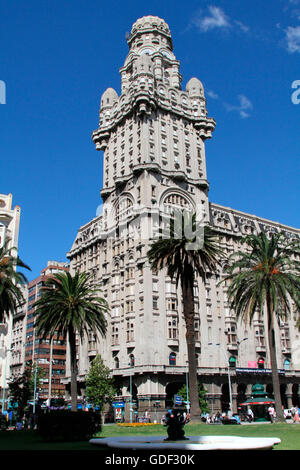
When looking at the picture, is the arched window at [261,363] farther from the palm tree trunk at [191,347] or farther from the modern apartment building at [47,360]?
the palm tree trunk at [191,347]

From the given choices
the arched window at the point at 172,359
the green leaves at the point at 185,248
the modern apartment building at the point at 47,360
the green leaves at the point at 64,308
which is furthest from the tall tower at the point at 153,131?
the green leaves at the point at 185,248

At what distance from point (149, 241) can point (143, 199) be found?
811cm

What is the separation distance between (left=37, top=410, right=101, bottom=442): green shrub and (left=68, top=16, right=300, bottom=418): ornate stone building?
1791 inches

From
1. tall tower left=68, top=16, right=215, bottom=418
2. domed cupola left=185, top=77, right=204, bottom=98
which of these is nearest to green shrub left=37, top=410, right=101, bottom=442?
tall tower left=68, top=16, right=215, bottom=418

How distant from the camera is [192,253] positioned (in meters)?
42.8

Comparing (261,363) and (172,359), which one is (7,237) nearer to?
(172,359)

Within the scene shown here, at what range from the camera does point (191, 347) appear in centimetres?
4116

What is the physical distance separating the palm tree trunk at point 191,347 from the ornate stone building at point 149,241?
1078 inches

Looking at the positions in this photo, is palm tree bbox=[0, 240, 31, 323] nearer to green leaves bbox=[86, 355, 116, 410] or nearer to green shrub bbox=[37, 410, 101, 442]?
green shrub bbox=[37, 410, 101, 442]

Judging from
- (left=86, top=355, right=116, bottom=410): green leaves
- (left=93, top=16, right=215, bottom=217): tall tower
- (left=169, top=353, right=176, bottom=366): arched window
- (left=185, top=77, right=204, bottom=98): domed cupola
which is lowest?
(left=86, top=355, right=116, bottom=410): green leaves

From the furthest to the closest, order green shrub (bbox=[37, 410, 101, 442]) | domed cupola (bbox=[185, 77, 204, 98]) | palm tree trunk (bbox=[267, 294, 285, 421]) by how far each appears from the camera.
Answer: domed cupola (bbox=[185, 77, 204, 98]) < palm tree trunk (bbox=[267, 294, 285, 421]) < green shrub (bbox=[37, 410, 101, 442])

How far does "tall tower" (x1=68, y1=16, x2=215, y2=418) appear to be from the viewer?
7144cm

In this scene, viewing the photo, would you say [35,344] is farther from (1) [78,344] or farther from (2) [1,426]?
(2) [1,426]

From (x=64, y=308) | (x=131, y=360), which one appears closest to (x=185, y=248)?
(x=64, y=308)
